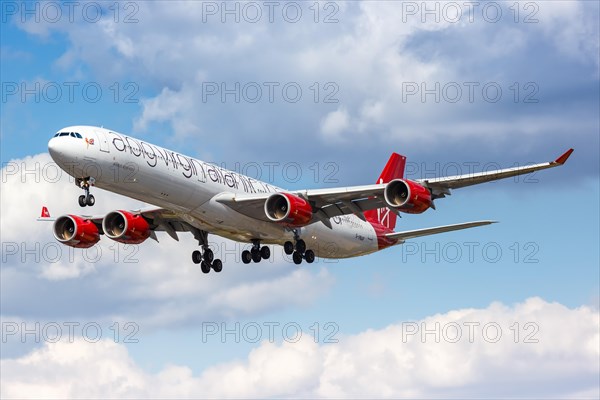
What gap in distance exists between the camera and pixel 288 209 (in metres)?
59.0

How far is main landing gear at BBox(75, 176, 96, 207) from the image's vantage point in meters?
54.1

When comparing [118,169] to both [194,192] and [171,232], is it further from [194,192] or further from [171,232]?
[171,232]

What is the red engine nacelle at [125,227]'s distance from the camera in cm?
6394

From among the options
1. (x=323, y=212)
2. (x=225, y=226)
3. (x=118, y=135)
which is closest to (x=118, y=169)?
(x=118, y=135)

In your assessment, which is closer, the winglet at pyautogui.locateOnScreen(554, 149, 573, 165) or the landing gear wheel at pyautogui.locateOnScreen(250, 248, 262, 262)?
the winglet at pyautogui.locateOnScreen(554, 149, 573, 165)

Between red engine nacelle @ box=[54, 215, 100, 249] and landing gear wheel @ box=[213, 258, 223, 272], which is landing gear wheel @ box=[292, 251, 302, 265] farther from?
red engine nacelle @ box=[54, 215, 100, 249]

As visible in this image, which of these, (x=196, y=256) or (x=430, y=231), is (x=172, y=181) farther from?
(x=430, y=231)

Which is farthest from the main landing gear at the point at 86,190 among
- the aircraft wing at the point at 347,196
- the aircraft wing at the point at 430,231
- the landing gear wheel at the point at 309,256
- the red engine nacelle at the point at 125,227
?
the aircraft wing at the point at 430,231

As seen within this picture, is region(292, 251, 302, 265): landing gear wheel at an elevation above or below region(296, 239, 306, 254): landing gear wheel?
below

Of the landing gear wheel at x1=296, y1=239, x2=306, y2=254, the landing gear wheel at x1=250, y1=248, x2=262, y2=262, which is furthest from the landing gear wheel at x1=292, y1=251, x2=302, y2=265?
the landing gear wheel at x1=250, y1=248, x2=262, y2=262

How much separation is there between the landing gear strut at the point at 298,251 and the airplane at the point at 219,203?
6 cm

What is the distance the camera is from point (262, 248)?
65062 mm

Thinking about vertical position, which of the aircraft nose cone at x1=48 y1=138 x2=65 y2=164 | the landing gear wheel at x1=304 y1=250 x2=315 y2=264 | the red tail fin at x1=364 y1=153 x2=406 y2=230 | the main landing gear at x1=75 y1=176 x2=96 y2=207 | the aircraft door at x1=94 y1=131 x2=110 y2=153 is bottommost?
the main landing gear at x1=75 y1=176 x2=96 y2=207

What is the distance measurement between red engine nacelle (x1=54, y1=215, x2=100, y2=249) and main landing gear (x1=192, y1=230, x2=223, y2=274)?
5776mm
